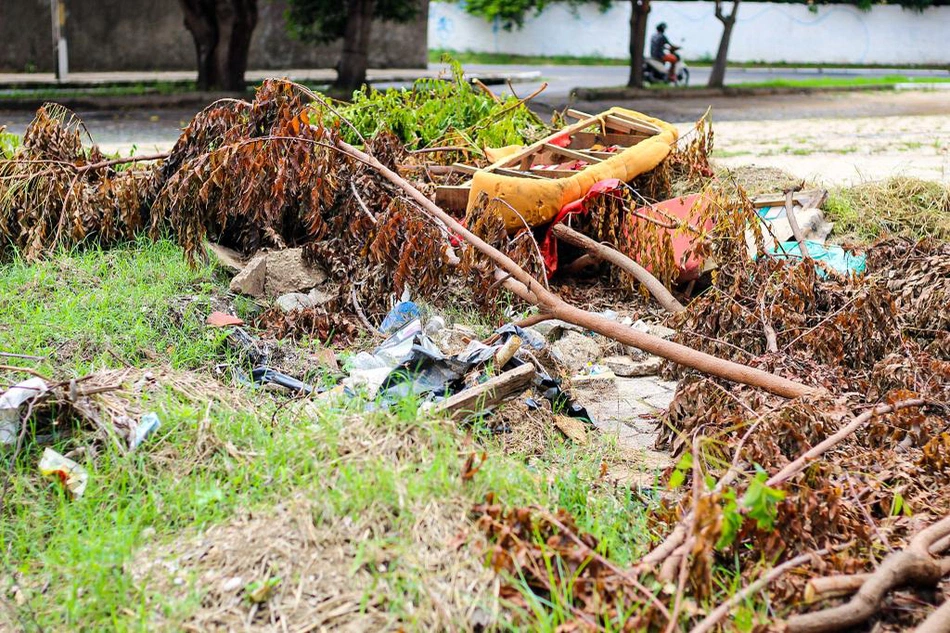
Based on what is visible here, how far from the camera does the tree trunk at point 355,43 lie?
18.9 m

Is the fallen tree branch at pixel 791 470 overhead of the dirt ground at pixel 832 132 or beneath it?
beneath

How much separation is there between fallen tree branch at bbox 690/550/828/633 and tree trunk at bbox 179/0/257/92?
1752 centimetres

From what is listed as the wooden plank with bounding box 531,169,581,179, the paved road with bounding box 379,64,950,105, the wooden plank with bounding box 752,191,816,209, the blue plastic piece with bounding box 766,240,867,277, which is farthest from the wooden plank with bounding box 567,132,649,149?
the paved road with bounding box 379,64,950,105

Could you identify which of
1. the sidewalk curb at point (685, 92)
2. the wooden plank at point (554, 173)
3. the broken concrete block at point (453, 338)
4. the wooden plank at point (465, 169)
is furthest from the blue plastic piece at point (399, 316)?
the sidewalk curb at point (685, 92)

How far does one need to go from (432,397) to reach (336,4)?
660 inches

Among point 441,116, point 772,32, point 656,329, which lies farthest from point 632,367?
point 772,32

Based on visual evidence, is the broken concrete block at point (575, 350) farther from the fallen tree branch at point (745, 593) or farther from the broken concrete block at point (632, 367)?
the fallen tree branch at point (745, 593)

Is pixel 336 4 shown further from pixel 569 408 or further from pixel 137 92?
pixel 569 408

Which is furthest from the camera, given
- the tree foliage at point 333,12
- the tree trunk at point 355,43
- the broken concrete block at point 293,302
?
the tree foliage at point 333,12

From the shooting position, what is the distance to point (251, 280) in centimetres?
550

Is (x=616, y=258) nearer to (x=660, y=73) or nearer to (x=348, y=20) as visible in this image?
(x=348, y=20)

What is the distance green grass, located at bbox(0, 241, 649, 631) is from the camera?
8.86ft

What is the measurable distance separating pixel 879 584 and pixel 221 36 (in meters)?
18.6

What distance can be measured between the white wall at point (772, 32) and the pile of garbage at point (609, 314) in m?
30.9
